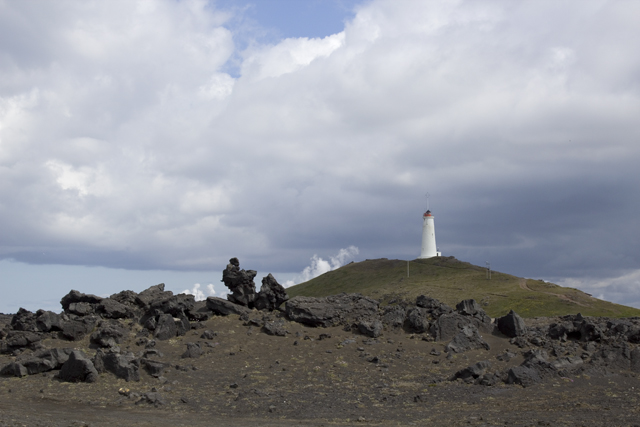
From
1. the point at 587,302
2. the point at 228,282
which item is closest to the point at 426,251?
→ the point at 587,302

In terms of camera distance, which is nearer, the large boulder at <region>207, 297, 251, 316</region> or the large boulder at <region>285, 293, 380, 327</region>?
the large boulder at <region>285, 293, 380, 327</region>

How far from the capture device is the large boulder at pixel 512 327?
97.0 feet

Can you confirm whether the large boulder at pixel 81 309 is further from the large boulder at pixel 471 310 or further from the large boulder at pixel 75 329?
the large boulder at pixel 471 310

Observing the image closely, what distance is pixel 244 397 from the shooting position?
2183cm

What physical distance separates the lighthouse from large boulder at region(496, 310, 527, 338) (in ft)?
241

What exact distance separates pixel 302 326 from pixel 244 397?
9.65 meters

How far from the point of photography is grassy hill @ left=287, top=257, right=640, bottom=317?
61.1 meters

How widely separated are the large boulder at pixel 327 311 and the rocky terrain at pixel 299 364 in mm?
78

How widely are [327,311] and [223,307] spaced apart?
6314mm

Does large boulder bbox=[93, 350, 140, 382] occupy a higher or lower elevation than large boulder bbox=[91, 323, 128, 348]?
lower

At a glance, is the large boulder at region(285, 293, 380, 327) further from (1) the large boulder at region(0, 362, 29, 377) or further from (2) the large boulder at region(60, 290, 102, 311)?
(1) the large boulder at region(0, 362, 29, 377)

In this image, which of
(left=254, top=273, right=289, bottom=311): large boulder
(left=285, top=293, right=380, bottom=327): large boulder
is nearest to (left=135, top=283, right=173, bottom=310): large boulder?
(left=254, top=273, right=289, bottom=311): large boulder

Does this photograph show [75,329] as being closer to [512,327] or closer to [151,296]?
[151,296]

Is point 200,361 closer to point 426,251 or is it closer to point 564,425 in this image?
point 564,425
